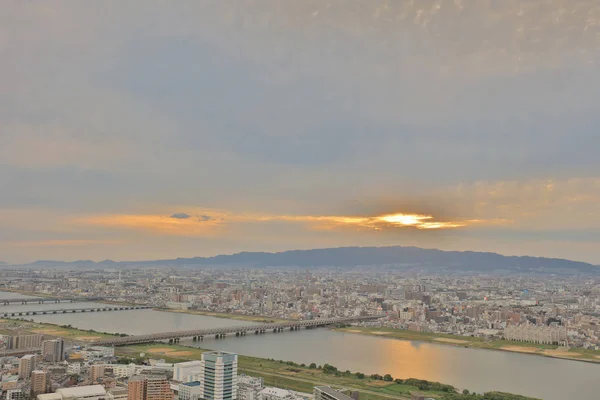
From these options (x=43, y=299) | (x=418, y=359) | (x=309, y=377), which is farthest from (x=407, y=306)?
(x=43, y=299)

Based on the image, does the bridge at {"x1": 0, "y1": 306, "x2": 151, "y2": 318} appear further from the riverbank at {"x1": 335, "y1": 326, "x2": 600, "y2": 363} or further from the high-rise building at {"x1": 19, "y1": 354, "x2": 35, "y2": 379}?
the high-rise building at {"x1": 19, "y1": 354, "x2": 35, "y2": 379}

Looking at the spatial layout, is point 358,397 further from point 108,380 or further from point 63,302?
point 63,302

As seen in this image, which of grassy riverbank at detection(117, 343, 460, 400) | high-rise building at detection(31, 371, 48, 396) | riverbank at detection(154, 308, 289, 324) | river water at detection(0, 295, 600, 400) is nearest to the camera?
high-rise building at detection(31, 371, 48, 396)

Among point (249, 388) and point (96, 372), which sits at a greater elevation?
point (249, 388)

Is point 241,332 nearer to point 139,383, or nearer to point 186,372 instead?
point 186,372

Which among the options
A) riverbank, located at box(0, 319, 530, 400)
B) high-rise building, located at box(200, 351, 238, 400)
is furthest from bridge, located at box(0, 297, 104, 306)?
high-rise building, located at box(200, 351, 238, 400)

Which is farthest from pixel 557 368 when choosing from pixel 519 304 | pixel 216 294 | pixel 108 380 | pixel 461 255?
pixel 461 255
